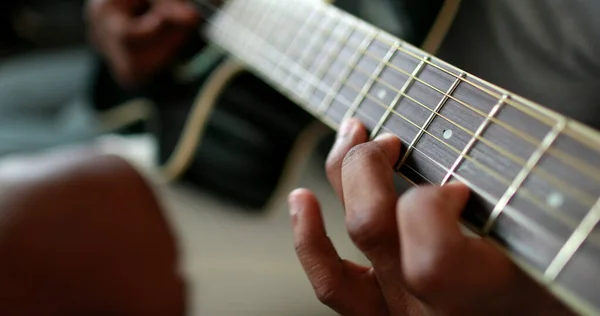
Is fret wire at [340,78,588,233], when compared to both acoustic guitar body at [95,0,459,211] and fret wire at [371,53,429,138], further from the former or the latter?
acoustic guitar body at [95,0,459,211]

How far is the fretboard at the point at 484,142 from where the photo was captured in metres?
0.29

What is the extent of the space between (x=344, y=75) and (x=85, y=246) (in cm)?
31

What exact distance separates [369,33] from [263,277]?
1.41 ft

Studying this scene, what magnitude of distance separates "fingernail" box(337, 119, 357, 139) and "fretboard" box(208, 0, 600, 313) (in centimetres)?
1

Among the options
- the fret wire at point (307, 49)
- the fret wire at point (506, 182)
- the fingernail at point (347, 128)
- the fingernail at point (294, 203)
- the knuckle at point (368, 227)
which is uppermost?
the fret wire at point (506, 182)

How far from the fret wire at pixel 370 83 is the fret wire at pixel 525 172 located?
16 cm

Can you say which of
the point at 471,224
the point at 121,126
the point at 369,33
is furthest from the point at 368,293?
the point at 121,126

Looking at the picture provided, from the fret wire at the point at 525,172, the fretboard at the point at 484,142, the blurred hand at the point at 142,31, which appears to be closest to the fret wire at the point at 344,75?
the fretboard at the point at 484,142

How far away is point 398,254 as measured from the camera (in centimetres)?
33

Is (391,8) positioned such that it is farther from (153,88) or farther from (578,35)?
(153,88)

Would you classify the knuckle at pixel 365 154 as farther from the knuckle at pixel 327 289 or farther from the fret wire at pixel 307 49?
the fret wire at pixel 307 49

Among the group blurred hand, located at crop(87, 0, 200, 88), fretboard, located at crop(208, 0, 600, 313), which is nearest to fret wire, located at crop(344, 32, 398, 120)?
fretboard, located at crop(208, 0, 600, 313)

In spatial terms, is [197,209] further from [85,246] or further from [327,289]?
[327,289]

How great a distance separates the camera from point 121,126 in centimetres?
98
